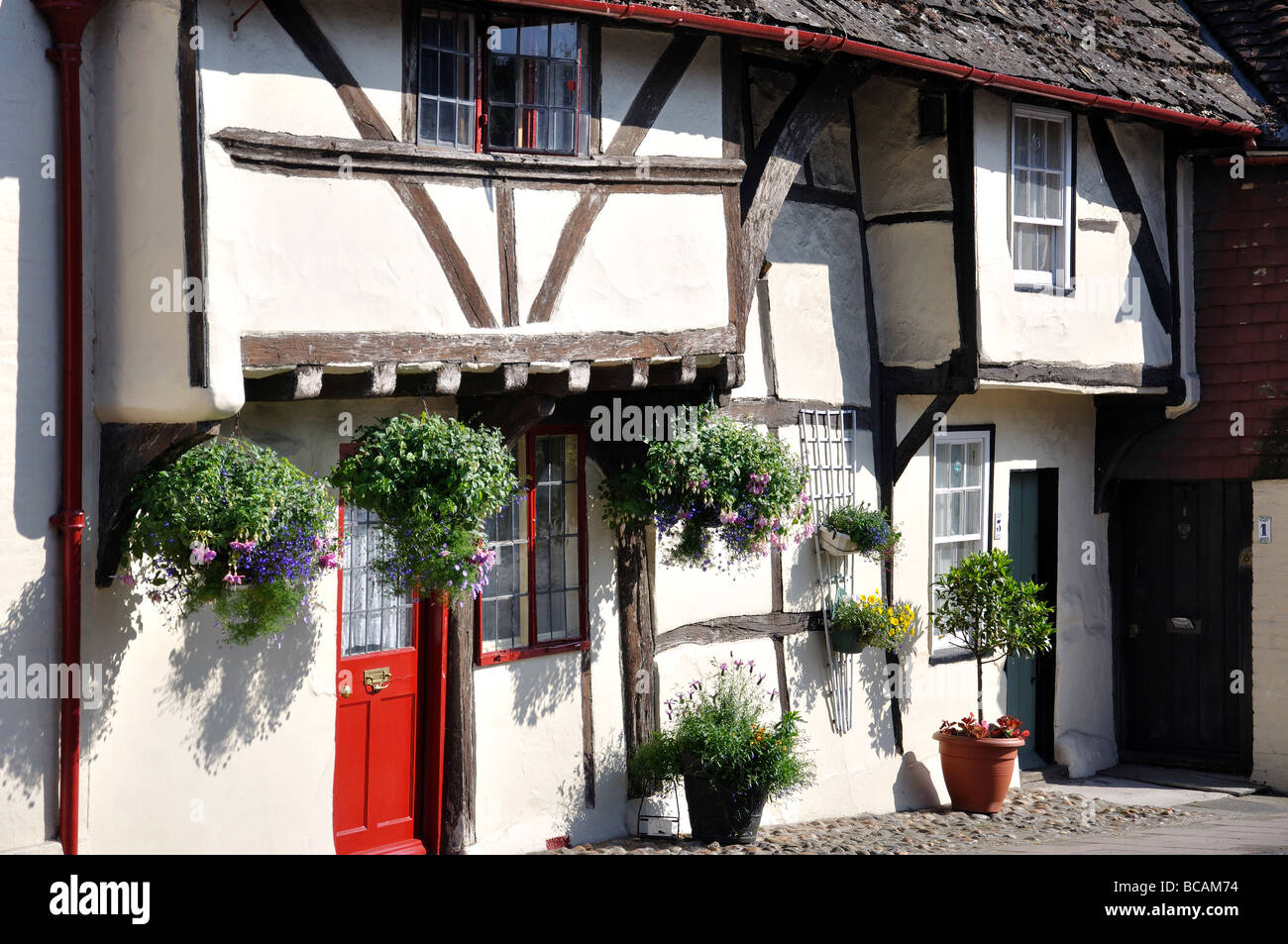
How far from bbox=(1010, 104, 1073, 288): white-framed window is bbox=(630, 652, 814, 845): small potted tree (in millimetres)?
4351

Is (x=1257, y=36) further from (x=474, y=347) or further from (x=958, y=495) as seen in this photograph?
(x=474, y=347)

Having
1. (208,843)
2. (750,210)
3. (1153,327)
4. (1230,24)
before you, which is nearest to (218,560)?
(208,843)

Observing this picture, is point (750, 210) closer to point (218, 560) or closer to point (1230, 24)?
point (218, 560)

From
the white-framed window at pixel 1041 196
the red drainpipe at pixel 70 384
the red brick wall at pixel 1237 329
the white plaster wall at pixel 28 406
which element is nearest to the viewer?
the white plaster wall at pixel 28 406

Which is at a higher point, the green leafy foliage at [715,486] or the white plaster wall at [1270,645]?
the green leafy foliage at [715,486]

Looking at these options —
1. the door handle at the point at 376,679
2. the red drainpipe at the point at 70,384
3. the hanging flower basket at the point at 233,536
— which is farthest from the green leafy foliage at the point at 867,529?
the red drainpipe at the point at 70,384

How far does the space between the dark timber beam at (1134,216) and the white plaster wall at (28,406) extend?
8576mm

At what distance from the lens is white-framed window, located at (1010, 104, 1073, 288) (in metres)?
12.0

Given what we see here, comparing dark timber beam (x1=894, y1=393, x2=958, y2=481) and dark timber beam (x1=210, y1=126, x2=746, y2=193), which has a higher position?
dark timber beam (x1=210, y1=126, x2=746, y2=193)

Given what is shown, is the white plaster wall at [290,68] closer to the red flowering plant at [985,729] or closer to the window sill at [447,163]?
the window sill at [447,163]

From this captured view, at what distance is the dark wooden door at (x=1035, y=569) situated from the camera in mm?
13406

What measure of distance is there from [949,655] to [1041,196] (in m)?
3.76

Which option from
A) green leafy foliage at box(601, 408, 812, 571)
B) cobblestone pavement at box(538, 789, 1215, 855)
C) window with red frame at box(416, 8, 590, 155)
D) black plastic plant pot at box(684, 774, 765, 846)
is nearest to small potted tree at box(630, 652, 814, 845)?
black plastic plant pot at box(684, 774, 765, 846)

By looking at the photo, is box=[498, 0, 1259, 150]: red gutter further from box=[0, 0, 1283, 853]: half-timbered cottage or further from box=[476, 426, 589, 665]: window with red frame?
box=[476, 426, 589, 665]: window with red frame
